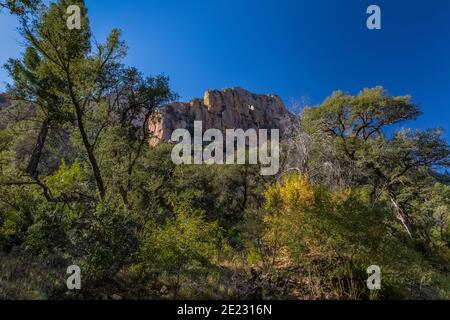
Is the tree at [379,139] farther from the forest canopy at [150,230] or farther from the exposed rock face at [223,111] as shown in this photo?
the exposed rock face at [223,111]

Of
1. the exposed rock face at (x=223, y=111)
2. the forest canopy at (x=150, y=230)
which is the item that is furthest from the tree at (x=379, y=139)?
the exposed rock face at (x=223, y=111)

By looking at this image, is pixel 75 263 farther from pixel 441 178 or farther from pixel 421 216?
pixel 441 178

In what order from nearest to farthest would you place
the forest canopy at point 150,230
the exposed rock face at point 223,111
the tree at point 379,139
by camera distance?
the forest canopy at point 150,230
the tree at point 379,139
the exposed rock face at point 223,111

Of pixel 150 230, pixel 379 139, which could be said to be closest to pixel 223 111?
pixel 379 139

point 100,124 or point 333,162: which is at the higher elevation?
point 100,124

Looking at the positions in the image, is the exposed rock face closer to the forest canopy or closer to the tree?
the tree

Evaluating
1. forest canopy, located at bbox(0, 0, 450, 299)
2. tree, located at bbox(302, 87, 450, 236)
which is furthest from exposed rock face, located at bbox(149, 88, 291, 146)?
forest canopy, located at bbox(0, 0, 450, 299)

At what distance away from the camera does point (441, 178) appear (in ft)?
72.3

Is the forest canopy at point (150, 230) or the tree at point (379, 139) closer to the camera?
the forest canopy at point (150, 230)

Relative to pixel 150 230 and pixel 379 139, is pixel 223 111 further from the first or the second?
pixel 150 230
